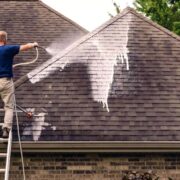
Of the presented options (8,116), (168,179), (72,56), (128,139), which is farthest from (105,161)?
(72,56)

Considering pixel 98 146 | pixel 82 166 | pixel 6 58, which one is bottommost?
pixel 82 166

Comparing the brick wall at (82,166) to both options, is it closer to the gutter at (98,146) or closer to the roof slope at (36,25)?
the gutter at (98,146)

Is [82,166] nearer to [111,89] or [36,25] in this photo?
[111,89]

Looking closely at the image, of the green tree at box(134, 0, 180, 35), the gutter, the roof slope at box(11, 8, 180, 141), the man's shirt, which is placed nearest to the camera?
the man's shirt

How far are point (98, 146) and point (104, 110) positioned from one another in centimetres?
104

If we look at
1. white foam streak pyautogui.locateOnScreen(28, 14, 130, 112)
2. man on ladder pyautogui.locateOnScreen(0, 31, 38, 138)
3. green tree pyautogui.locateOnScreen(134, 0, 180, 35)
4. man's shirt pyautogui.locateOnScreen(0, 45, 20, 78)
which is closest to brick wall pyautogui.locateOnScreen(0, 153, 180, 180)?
man on ladder pyautogui.locateOnScreen(0, 31, 38, 138)

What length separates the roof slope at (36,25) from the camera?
14.4m

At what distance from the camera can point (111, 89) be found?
1062cm

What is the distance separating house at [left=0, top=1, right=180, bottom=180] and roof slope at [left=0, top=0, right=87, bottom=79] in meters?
2.38

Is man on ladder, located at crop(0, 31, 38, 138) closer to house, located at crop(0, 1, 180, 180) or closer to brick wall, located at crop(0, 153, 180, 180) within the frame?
house, located at crop(0, 1, 180, 180)

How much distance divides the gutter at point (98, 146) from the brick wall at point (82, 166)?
191mm

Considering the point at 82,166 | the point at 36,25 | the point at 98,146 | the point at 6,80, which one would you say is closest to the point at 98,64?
the point at 98,146

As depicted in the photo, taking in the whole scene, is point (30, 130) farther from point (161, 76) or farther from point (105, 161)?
point (161, 76)

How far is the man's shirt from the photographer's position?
27.5 ft
